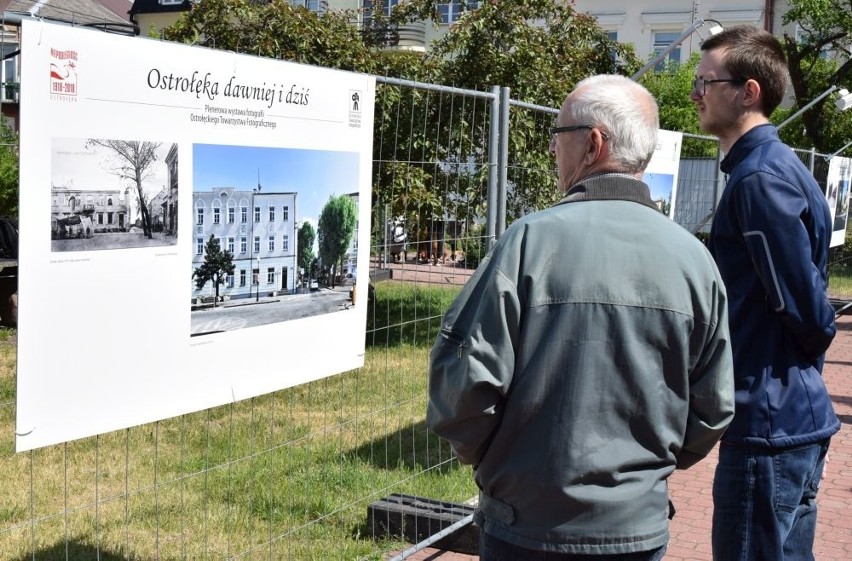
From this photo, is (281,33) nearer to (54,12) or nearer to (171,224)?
(54,12)

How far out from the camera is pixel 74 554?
16.0 feet

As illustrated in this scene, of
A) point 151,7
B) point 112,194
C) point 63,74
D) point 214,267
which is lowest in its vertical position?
point 214,267

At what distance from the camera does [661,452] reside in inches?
94.7

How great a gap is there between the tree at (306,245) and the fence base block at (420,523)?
1.79 m

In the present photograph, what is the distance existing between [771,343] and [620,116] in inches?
36.8

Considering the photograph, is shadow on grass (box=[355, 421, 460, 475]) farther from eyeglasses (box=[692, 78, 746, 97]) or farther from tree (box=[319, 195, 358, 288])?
eyeglasses (box=[692, 78, 746, 97])

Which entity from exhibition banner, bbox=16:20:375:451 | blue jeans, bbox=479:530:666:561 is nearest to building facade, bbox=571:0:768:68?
exhibition banner, bbox=16:20:375:451

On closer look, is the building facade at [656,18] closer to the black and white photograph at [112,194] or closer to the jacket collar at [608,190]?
the black and white photograph at [112,194]

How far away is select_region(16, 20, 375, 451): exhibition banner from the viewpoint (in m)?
2.70

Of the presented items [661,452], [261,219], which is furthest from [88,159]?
[661,452]

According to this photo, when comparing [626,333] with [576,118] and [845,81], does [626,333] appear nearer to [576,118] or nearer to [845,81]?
[576,118]

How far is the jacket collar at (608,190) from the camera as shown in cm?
239

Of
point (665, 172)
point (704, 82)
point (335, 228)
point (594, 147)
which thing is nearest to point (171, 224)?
point (335, 228)

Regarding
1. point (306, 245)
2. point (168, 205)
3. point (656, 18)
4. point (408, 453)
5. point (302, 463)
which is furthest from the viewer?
point (656, 18)
